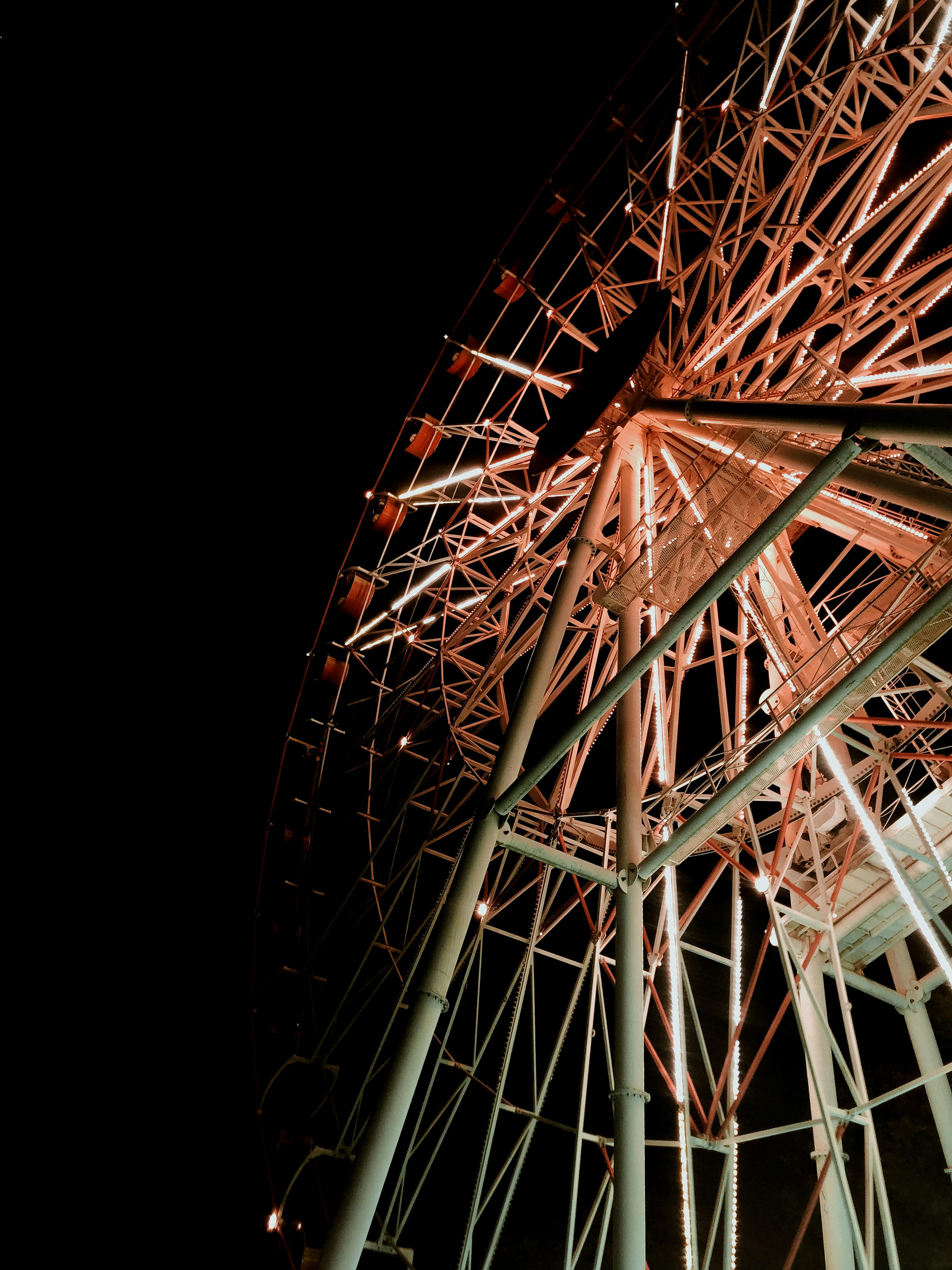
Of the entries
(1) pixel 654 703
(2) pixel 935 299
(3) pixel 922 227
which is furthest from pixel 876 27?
(1) pixel 654 703

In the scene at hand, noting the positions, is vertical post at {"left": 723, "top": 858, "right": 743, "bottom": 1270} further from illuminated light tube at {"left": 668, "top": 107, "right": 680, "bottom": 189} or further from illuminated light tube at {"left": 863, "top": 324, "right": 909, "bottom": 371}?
illuminated light tube at {"left": 668, "top": 107, "right": 680, "bottom": 189}

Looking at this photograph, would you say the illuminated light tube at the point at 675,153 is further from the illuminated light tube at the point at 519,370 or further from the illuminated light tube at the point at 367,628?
the illuminated light tube at the point at 367,628

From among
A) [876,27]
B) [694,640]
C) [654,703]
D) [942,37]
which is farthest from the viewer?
[654,703]

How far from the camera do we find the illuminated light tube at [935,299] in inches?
343

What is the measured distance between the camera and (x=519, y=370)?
42.1 ft

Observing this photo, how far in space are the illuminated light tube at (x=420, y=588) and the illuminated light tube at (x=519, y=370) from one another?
282cm

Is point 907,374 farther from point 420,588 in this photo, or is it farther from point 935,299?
point 420,588

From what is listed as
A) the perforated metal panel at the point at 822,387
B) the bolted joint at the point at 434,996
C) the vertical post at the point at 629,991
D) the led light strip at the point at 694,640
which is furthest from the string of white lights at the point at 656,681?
the bolted joint at the point at 434,996

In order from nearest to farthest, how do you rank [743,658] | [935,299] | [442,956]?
[442,956]
[935,299]
[743,658]

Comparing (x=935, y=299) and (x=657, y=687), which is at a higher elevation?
(x=935, y=299)

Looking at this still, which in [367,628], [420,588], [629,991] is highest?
[420,588]

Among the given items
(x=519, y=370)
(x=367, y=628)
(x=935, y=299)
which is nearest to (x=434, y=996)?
(x=367, y=628)

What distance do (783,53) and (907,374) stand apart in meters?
4.75

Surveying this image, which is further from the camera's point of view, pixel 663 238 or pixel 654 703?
pixel 654 703
